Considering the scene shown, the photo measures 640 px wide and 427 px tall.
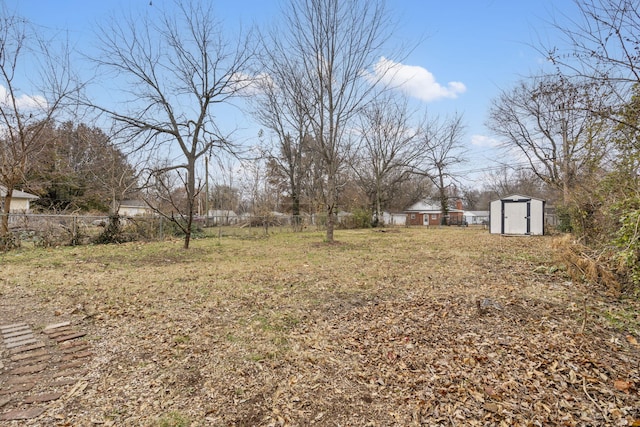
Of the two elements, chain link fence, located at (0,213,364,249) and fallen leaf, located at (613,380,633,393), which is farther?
chain link fence, located at (0,213,364,249)

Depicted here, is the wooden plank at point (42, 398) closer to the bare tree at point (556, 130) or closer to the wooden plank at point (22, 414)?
the wooden plank at point (22, 414)

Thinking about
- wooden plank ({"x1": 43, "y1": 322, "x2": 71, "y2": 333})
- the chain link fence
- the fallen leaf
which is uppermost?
the chain link fence

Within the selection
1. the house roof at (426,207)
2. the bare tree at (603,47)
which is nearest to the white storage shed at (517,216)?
the bare tree at (603,47)

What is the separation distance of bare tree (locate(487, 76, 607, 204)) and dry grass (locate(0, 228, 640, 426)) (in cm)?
211

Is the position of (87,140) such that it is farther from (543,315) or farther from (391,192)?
(391,192)

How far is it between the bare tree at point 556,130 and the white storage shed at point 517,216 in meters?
1.48

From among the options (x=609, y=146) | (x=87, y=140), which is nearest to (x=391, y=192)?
(x=87, y=140)

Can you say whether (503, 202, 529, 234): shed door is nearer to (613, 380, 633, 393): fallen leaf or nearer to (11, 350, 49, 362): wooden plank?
(613, 380, 633, 393): fallen leaf

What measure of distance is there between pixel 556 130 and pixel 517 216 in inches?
187

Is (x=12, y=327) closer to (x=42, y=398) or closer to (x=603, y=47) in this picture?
(x=42, y=398)

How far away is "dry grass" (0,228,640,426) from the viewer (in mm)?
2084

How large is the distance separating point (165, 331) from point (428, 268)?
487cm

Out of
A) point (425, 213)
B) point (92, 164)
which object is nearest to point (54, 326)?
point (92, 164)

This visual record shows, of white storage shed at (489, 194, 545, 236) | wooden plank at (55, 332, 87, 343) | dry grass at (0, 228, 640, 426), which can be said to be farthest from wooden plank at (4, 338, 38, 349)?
white storage shed at (489, 194, 545, 236)
